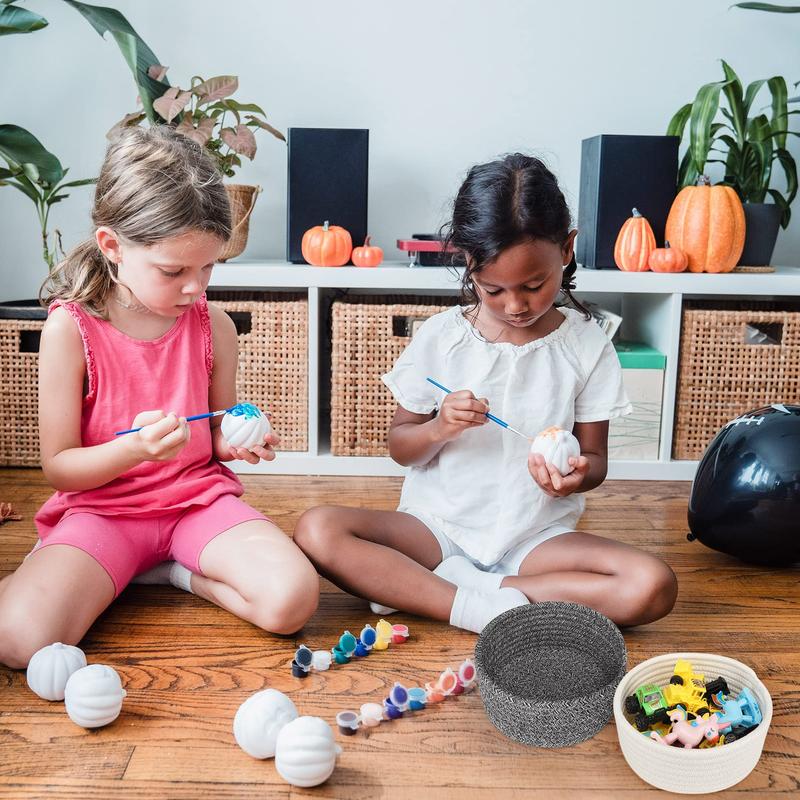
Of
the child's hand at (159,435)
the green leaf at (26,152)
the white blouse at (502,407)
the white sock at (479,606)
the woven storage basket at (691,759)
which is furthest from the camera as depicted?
the green leaf at (26,152)

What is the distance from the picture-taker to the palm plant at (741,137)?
2.07 meters

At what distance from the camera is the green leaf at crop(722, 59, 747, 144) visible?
2075 mm

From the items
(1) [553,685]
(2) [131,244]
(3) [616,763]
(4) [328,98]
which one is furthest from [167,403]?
(4) [328,98]

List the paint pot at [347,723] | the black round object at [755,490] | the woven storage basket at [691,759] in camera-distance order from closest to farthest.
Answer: the woven storage basket at [691,759], the paint pot at [347,723], the black round object at [755,490]

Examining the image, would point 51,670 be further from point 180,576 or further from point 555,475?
point 555,475

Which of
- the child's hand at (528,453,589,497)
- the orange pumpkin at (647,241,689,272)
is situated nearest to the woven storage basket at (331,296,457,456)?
the orange pumpkin at (647,241,689,272)

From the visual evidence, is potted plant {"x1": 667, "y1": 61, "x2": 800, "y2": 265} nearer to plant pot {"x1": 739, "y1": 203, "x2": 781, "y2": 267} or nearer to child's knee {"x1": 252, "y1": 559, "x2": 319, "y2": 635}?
plant pot {"x1": 739, "y1": 203, "x2": 781, "y2": 267}

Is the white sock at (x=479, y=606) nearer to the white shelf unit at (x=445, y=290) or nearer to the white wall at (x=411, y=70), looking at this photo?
the white shelf unit at (x=445, y=290)

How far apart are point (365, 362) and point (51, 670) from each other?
3.72ft

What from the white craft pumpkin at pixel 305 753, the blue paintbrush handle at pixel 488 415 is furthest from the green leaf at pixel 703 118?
the white craft pumpkin at pixel 305 753

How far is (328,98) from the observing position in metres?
2.34

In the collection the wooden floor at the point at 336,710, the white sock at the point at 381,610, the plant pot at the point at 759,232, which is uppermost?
the plant pot at the point at 759,232

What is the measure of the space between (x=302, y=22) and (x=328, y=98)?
0.63 feet

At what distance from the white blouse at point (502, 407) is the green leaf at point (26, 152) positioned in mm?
1082
